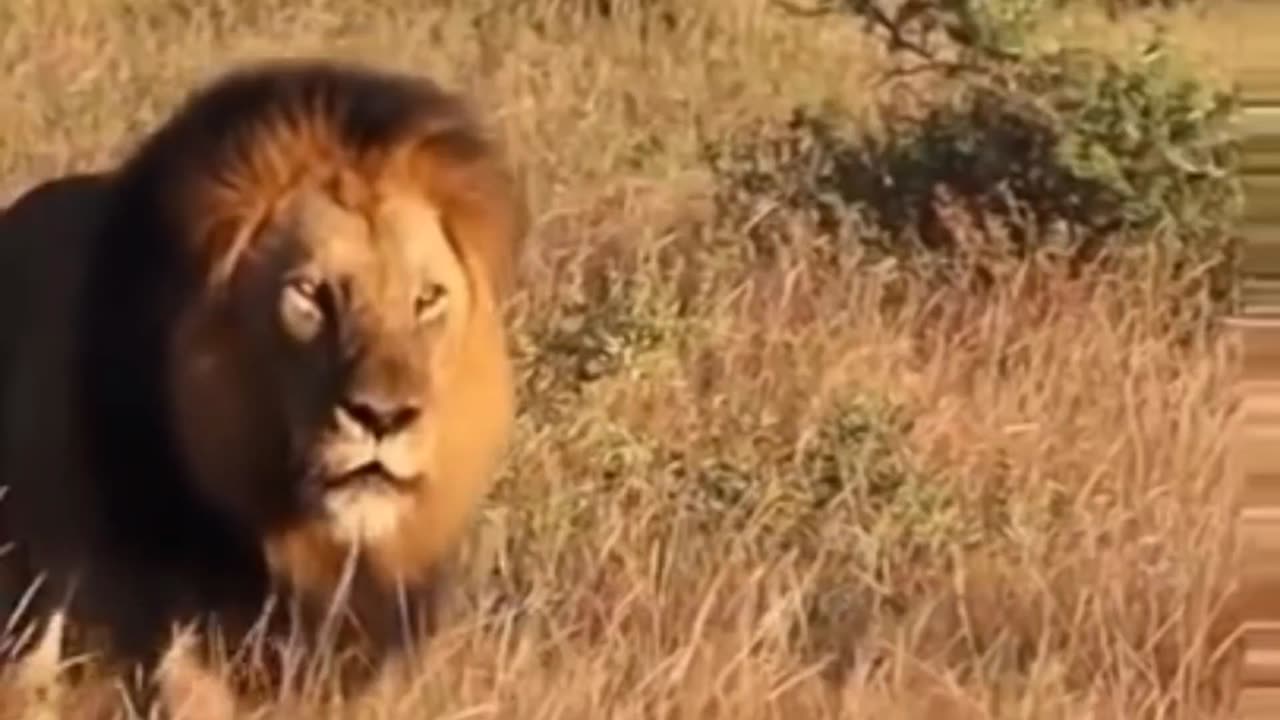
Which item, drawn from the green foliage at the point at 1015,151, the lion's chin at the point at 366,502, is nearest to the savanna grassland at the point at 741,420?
the green foliage at the point at 1015,151

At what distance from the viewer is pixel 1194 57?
2031mm

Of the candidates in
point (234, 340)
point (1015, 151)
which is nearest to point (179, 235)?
point (234, 340)

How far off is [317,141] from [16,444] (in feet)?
0.97

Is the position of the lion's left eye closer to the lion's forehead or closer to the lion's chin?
the lion's forehead

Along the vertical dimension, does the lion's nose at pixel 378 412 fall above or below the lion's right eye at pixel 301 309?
below

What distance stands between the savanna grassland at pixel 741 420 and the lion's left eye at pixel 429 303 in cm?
9

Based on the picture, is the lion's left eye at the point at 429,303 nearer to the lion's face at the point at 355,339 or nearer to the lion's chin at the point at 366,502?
the lion's face at the point at 355,339

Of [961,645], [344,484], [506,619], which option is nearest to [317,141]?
[344,484]

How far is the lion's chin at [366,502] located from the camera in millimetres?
1841

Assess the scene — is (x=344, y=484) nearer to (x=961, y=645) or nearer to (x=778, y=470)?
(x=778, y=470)

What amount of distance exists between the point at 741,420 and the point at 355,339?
30 cm

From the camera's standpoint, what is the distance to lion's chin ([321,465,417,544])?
1.84 meters

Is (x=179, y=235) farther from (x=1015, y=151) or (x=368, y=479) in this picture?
(x=1015, y=151)

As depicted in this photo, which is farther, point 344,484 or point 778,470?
point 778,470
